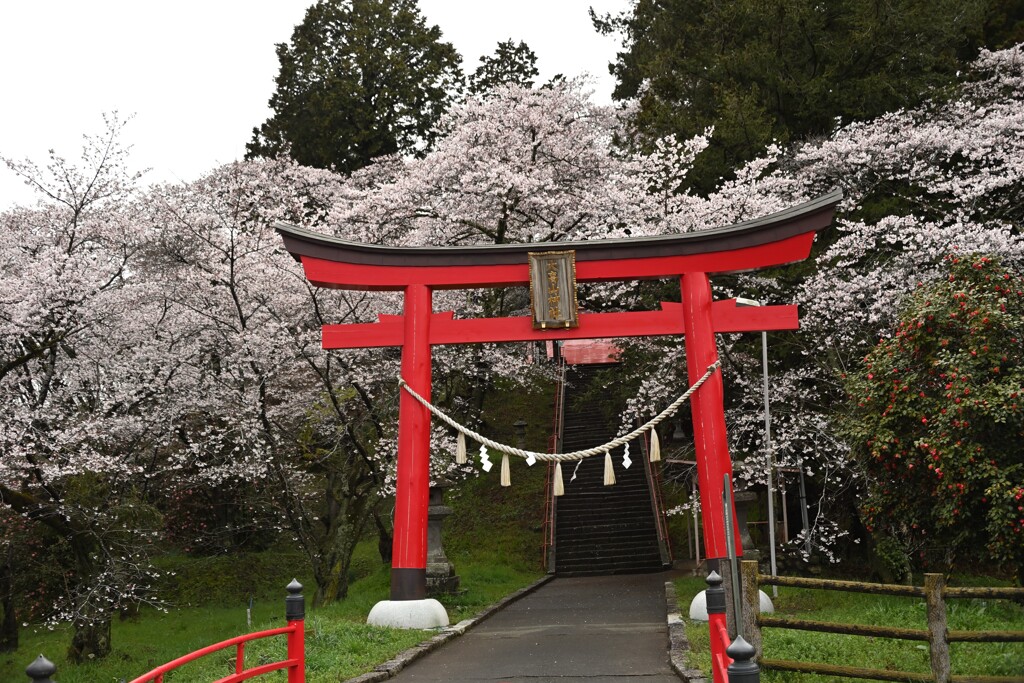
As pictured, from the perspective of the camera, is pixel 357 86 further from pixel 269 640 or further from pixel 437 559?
pixel 269 640

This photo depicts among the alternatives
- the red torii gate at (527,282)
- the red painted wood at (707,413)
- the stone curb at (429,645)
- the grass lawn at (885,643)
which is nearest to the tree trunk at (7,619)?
the stone curb at (429,645)

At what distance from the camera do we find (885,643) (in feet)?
31.2

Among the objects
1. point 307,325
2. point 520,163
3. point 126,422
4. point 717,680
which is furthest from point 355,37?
point 717,680

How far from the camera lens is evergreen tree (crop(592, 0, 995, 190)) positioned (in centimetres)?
1995

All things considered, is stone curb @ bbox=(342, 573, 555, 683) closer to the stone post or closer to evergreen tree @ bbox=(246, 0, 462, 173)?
the stone post

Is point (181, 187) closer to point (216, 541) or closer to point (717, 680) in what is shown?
point (216, 541)

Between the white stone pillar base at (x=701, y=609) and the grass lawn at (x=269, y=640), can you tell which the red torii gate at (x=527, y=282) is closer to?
the white stone pillar base at (x=701, y=609)

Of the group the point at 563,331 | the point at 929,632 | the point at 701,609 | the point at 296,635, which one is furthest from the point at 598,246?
the point at 296,635

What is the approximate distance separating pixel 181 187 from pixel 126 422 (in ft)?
36.0

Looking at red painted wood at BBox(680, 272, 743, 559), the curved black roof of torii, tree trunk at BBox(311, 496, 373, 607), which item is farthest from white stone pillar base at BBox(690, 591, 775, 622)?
tree trunk at BBox(311, 496, 373, 607)

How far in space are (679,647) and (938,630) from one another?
3132mm

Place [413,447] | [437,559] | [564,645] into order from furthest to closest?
1. [437,559]
2. [413,447]
3. [564,645]

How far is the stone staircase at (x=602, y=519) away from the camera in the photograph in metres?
20.4

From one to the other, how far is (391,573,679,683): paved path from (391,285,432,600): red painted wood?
125cm
